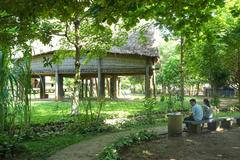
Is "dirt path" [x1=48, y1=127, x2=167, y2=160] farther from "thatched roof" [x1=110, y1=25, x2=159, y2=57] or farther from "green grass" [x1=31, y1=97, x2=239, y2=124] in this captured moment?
"thatched roof" [x1=110, y1=25, x2=159, y2=57]

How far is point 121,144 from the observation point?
9.04 m

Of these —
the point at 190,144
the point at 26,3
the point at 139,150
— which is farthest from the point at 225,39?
the point at 26,3

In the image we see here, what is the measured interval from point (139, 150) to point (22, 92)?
9.55 ft

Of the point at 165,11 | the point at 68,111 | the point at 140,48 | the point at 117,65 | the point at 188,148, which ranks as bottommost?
the point at 188,148

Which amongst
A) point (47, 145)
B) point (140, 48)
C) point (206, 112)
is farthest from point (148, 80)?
point (47, 145)

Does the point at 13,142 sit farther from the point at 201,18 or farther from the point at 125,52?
the point at 125,52

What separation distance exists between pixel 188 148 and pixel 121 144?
159cm

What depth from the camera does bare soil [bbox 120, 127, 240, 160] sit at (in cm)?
860

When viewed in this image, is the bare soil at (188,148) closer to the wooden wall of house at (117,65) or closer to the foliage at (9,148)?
the foliage at (9,148)

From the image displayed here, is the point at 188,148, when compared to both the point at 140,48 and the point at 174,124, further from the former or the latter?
the point at 140,48

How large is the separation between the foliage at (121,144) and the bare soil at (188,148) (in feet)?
0.48

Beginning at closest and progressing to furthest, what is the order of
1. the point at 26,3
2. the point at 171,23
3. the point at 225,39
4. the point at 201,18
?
the point at 26,3, the point at 201,18, the point at 171,23, the point at 225,39

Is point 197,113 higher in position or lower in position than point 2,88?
lower

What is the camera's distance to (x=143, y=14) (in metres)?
8.16
